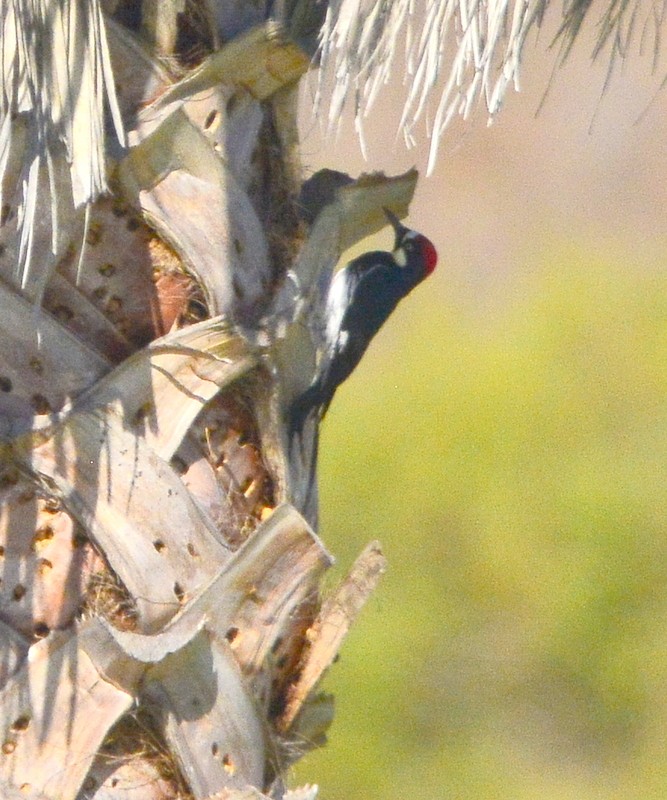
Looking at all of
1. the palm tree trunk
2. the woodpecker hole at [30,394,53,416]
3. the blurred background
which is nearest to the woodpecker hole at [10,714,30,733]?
the palm tree trunk

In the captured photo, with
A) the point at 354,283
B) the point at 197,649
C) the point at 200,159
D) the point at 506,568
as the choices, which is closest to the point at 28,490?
the point at 197,649

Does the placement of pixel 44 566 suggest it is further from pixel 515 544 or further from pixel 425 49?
pixel 515 544

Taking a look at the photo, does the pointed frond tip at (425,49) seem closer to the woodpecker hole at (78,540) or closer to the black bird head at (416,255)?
the woodpecker hole at (78,540)

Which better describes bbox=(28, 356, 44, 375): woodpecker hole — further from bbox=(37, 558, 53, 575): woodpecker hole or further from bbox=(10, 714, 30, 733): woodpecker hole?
bbox=(10, 714, 30, 733): woodpecker hole

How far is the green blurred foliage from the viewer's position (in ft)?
24.3

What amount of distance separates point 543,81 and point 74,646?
9259mm

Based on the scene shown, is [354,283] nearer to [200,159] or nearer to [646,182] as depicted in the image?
[200,159]

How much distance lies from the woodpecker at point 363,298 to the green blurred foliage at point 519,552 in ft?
10.6

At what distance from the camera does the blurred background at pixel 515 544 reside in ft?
24.3

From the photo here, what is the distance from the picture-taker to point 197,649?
73.7 inches

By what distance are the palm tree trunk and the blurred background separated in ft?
16.7

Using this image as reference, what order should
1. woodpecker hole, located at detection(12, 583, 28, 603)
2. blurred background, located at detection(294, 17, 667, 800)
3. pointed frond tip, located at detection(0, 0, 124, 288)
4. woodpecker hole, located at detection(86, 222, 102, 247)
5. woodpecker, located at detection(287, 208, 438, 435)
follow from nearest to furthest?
pointed frond tip, located at detection(0, 0, 124, 288) → woodpecker hole, located at detection(12, 583, 28, 603) → woodpecker hole, located at detection(86, 222, 102, 247) → woodpecker, located at detection(287, 208, 438, 435) → blurred background, located at detection(294, 17, 667, 800)

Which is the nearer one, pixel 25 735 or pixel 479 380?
pixel 25 735

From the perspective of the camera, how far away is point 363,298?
12.7ft
